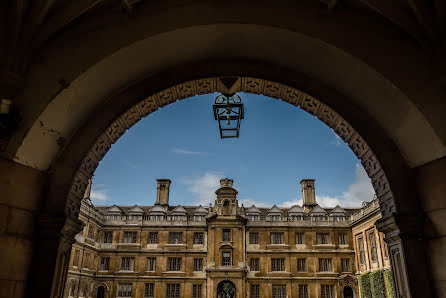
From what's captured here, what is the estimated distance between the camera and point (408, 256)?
14.0ft

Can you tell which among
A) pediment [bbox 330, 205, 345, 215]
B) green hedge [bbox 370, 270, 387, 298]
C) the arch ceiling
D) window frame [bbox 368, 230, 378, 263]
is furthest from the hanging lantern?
pediment [bbox 330, 205, 345, 215]

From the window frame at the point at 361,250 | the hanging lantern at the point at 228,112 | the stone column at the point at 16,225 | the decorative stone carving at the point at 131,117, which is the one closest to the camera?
the stone column at the point at 16,225

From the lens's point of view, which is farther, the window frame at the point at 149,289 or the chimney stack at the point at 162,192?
the chimney stack at the point at 162,192

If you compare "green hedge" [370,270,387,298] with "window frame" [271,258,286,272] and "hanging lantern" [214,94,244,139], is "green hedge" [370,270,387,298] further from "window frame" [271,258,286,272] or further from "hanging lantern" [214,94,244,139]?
"hanging lantern" [214,94,244,139]

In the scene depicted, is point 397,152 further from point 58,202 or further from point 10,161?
point 10,161

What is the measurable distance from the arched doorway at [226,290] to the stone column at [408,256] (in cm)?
2700

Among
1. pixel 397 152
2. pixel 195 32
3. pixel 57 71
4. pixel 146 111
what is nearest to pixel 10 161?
pixel 57 71

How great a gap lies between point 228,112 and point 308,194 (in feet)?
106

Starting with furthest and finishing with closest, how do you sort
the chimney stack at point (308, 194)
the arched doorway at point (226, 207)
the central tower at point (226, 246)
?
the chimney stack at point (308, 194) < the arched doorway at point (226, 207) < the central tower at point (226, 246)

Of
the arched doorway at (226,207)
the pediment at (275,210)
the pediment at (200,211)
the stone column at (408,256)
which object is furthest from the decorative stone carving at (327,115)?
the pediment at (275,210)

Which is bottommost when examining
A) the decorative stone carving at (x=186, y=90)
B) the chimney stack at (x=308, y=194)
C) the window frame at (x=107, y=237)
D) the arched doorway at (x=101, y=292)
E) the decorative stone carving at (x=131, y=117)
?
the arched doorway at (x=101, y=292)

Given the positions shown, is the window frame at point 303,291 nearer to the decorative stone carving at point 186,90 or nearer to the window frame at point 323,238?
the window frame at point 323,238

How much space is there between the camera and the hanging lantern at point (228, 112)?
6203 mm

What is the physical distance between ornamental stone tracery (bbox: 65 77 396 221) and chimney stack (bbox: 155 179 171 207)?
3178 cm
